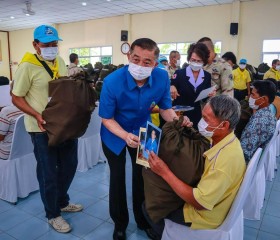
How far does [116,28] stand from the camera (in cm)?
1064

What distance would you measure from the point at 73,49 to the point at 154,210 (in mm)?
11874

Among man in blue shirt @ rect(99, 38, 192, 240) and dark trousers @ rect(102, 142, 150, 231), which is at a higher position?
man in blue shirt @ rect(99, 38, 192, 240)

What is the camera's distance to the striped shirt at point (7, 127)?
2221 millimetres

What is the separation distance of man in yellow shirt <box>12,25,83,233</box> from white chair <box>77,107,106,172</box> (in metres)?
1.05

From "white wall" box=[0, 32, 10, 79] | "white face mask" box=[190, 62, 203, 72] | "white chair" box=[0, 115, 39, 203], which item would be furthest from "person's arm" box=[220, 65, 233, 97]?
"white wall" box=[0, 32, 10, 79]

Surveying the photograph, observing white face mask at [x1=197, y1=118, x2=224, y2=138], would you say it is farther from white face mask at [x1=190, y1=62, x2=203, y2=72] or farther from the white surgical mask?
the white surgical mask

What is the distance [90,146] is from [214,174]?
89.4 inches

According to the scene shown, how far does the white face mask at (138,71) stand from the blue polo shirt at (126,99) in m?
0.03

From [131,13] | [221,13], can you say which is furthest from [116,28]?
[221,13]

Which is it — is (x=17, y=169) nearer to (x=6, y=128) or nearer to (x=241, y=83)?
(x=6, y=128)

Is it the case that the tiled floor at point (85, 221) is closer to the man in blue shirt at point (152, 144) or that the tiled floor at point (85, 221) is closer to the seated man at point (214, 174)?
the seated man at point (214, 174)

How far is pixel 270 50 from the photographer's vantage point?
7980mm

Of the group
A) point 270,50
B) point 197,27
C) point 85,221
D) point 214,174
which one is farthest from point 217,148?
point 197,27

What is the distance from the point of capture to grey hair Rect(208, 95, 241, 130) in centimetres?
122
